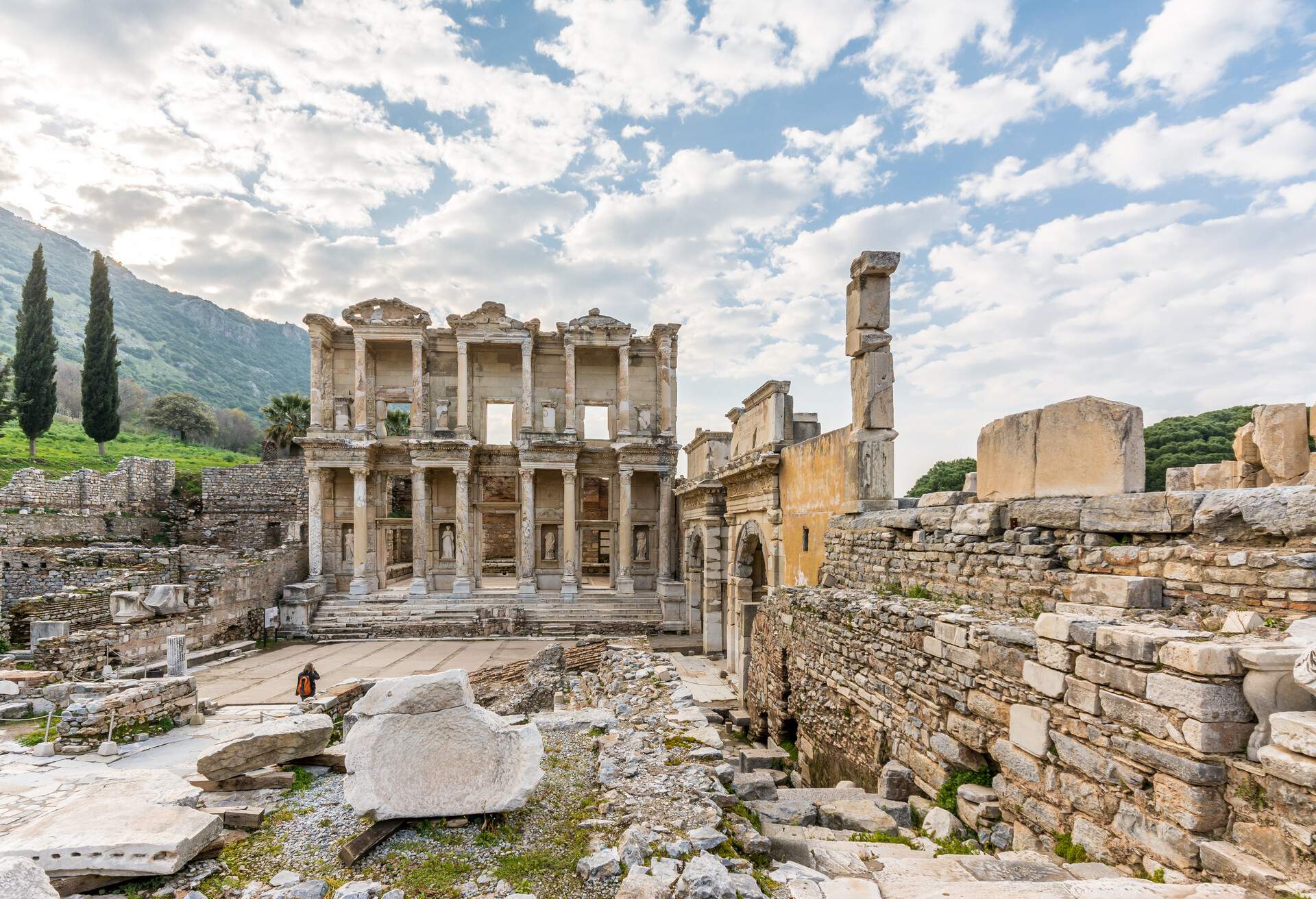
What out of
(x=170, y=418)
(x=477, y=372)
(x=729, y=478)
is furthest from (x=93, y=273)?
(x=729, y=478)

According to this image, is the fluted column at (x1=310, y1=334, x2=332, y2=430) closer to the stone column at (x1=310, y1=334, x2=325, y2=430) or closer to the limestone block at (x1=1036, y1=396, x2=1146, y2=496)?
the stone column at (x1=310, y1=334, x2=325, y2=430)

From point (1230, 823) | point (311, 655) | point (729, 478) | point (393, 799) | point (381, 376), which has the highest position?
point (381, 376)

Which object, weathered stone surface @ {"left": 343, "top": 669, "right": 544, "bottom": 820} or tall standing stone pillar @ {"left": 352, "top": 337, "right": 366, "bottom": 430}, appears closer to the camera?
weathered stone surface @ {"left": 343, "top": 669, "right": 544, "bottom": 820}

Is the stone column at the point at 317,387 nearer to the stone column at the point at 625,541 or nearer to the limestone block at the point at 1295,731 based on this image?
the stone column at the point at 625,541

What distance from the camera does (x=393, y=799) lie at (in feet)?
15.1

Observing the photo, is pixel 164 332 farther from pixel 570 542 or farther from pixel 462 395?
pixel 570 542

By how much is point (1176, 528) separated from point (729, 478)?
11.0 metres

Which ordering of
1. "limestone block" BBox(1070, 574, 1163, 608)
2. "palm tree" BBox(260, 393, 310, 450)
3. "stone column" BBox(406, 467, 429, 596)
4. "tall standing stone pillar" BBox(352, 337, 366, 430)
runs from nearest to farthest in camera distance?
"limestone block" BBox(1070, 574, 1163, 608), "stone column" BBox(406, 467, 429, 596), "tall standing stone pillar" BBox(352, 337, 366, 430), "palm tree" BBox(260, 393, 310, 450)

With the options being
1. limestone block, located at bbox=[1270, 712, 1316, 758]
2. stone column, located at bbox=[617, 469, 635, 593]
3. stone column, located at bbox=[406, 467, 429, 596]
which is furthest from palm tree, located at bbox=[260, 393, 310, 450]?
limestone block, located at bbox=[1270, 712, 1316, 758]

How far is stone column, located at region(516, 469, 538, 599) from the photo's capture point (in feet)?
77.4

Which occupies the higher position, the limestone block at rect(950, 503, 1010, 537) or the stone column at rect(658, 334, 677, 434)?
the stone column at rect(658, 334, 677, 434)

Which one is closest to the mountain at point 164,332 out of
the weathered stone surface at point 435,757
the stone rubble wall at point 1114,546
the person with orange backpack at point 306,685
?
the person with orange backpack at point 306,685

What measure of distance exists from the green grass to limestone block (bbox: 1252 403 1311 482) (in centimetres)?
3937

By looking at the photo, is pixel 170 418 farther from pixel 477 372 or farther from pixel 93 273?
pixel 477 372
